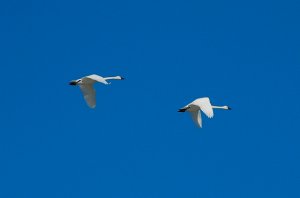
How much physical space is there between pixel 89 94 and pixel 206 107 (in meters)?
9.11

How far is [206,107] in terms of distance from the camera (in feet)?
148

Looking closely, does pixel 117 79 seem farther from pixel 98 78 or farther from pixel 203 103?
pixel 203 103

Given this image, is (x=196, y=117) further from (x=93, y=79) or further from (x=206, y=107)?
(x=93, y=79)

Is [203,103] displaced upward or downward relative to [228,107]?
downward

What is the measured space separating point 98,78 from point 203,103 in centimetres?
581

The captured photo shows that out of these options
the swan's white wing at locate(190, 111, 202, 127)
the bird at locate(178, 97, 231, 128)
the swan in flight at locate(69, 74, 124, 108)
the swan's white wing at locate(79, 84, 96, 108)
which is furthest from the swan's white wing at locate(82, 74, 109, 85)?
the swan's white wing at locate(190, 111, 202, 127)

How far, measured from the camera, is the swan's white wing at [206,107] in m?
44.1

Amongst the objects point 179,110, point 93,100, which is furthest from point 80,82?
point 179,110

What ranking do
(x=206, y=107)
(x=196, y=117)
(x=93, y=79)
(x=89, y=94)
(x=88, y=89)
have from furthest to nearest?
(x=89, y=94), (x=88, y=89), (x=93, y=79), (x=196, y=117), (x=206, y=107)

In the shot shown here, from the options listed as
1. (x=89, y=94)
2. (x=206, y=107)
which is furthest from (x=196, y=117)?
(x=89, y=94)

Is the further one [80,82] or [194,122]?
[80,82]

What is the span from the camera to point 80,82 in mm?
51062

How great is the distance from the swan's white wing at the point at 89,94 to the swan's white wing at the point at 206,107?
289 inches

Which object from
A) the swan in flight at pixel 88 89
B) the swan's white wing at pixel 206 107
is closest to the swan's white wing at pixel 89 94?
the swan in flight at pixel 88 89
